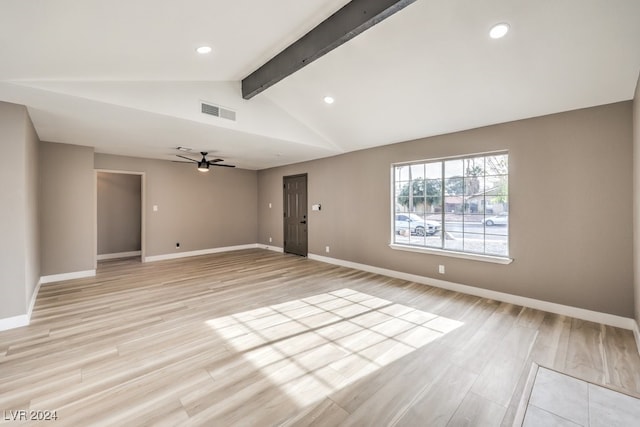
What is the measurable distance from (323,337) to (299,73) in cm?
343

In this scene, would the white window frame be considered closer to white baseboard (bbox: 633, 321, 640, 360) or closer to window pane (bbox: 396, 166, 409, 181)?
Answer: window pane (bbox: 396, 166, 409, 181)

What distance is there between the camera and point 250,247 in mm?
8828

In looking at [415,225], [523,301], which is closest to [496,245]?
[523,301]

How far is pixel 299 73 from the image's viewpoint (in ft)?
12.6

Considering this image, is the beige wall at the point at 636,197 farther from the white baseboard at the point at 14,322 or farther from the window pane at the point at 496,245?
the white baseboard at the point at 14,322

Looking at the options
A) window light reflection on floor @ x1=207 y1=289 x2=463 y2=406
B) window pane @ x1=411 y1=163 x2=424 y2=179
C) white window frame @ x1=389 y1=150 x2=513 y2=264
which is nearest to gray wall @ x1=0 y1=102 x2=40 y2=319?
window light reflection on floor @ x1=207 y1=289 x2=463 y2=406

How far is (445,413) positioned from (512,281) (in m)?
2.80

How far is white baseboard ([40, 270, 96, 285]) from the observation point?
16.1 ft

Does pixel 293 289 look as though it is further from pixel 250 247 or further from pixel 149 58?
pixel 250 247

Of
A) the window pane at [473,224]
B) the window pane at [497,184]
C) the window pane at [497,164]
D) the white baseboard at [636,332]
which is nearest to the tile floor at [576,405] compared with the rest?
the white baseboard at [636,332]

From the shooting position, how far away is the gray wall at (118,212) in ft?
23.6

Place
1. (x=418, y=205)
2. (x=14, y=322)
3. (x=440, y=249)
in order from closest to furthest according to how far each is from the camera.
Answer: (x=14, y=322) < (x=440, y=249) < (x=418, y=205)

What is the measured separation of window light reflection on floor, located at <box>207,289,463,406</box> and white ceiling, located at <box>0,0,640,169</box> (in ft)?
9.24

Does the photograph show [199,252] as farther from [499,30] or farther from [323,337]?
[499,30]
